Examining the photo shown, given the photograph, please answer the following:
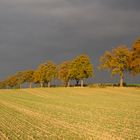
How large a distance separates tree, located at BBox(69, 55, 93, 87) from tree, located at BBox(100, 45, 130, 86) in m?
15.6

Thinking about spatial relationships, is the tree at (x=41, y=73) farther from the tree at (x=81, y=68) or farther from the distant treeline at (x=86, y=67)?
the tree at (x=81, y=68)

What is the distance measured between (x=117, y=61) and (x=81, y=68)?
67.9ft

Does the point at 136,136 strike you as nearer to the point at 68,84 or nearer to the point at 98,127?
the point at 98,127

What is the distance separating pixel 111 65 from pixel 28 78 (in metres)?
88.5

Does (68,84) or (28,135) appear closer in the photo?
(28,135)

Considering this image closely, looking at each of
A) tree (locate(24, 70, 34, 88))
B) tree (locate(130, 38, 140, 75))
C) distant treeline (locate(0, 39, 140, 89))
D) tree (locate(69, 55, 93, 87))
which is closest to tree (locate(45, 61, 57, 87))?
distant treeline (locate(0, 39, 140, 89))

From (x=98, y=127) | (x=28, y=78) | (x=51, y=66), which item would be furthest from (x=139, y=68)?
(x=28, y=78)

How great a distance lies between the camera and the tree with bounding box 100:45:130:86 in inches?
3910

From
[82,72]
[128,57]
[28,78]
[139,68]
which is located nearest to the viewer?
[139,68]

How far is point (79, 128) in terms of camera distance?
23.1 metres

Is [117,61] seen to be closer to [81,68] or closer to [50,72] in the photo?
[81,68]

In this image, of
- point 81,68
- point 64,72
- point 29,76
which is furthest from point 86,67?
point 29,76

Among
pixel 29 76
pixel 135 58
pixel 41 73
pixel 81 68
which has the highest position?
pixel 135 58

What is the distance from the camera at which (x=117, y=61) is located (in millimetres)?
100375
